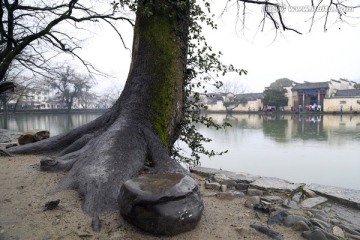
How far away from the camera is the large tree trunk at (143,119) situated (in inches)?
121

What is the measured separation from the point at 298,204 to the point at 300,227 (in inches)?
30.9

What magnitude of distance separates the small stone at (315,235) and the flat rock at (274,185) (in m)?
1.27

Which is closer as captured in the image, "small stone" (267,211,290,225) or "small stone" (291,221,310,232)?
"small stone" (291,221,310,232)

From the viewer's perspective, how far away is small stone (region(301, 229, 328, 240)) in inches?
84.5

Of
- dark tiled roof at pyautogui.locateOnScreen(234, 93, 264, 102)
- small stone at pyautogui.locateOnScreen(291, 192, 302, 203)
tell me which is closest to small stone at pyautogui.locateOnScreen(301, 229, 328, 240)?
small stone at pyautogui.locateOnScreen(291, 192, 302, 203)

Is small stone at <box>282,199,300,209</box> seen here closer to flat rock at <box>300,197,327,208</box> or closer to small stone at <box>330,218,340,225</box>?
flat rock at <box>300,197,327,208</box>

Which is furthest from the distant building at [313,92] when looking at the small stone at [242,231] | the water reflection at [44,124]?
the small stone at [242,231]

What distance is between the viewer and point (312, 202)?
3.11 metres

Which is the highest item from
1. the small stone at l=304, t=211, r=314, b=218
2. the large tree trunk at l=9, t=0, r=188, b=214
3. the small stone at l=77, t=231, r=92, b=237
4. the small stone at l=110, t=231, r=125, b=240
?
the large tree trunk at l=9, t=0, r=188, b=214

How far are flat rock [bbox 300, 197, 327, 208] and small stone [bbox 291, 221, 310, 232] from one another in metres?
0.71

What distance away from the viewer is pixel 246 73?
466 centimetres

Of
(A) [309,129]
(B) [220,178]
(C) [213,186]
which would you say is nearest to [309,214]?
(C) [213,186]

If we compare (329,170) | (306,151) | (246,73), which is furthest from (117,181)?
(306,151)

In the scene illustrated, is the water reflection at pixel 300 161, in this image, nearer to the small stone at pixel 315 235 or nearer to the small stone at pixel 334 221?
the small stone at pixel 334 221
